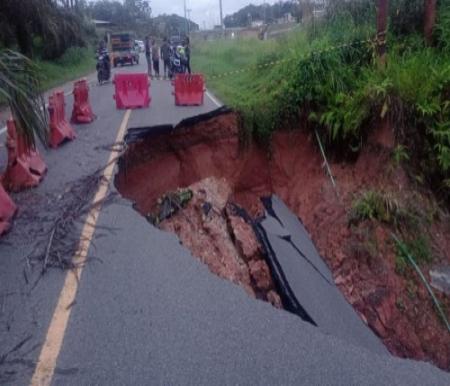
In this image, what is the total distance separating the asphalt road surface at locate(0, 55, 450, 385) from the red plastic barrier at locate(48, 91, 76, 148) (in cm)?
457

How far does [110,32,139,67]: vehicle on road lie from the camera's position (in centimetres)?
4159

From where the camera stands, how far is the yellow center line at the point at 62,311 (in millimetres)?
3203

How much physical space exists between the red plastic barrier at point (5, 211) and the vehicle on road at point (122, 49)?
3774 centimetres

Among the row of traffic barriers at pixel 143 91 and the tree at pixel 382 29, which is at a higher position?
the tree at pixel 382 29

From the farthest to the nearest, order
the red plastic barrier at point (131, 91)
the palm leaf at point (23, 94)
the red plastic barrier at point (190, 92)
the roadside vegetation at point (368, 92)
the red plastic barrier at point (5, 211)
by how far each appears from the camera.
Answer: the red plastic barrier at point (131, 91) < the red plastic barrier at point (190, 92) < the roadside vegetation at point (368, 92) < the red plastic barrier at point (5, 211) < the palm leaf at point (23, 94)

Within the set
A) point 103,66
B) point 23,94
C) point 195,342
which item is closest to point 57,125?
point 23,94

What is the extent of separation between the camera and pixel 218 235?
6.04m

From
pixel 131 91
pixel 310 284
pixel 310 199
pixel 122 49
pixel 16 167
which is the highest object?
pixel 16 167

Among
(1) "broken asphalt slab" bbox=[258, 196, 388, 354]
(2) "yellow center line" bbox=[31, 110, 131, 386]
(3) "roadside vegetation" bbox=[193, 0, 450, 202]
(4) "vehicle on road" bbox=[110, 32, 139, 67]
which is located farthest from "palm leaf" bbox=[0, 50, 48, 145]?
(4) "vehicle on road" bbox=[110, 32, 139, 67]

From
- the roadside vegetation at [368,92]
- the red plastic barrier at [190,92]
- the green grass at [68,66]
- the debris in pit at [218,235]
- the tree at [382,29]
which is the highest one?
the tree at [382,29]

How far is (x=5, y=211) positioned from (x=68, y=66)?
34.8m

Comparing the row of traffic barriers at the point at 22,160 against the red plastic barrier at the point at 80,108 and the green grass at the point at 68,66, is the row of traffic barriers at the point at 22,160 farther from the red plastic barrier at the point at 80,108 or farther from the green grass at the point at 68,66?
the green grass at the point at 68,66

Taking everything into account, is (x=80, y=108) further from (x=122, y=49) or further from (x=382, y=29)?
(x=122, y=49)

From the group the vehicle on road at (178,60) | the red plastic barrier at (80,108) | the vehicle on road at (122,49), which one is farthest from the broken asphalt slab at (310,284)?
the vehicle on road at (122,49)
